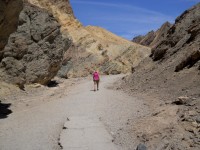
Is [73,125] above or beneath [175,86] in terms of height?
beneath

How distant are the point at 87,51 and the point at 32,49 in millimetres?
33756

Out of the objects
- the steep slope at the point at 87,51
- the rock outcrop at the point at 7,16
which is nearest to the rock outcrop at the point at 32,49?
the rock outcrop at the point at 7,16

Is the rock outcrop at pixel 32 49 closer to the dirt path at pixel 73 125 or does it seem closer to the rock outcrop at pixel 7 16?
the rock outcrop at pixel 7 16

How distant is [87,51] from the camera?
55.1 m

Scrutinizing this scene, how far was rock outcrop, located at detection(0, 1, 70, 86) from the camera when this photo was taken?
63.0 feet

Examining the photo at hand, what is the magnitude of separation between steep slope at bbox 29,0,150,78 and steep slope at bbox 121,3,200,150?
24999 mm

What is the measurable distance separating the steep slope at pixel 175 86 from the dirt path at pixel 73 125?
2.58 feet

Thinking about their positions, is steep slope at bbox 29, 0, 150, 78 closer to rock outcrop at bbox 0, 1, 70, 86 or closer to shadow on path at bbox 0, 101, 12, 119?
rock outcrop at bbox 0, 1, 70, 86

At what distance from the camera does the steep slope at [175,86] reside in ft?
28.3

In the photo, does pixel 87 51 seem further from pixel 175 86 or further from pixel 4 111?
pixel 4 111

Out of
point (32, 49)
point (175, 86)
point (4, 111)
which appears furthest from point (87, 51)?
point (4, 111)

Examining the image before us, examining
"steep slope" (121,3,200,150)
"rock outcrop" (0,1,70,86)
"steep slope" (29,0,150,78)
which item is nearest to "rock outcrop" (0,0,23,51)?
"rock outcrop" (0,1,70,86)

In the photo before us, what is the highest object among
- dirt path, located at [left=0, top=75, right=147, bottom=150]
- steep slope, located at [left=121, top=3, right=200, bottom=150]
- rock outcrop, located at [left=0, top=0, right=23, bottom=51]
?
rock outcrop, located at [left=0, top=0, right=23, bottom=51]

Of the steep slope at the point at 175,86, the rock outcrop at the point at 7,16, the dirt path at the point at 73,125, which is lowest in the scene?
the dirt path at the point at 73,125
